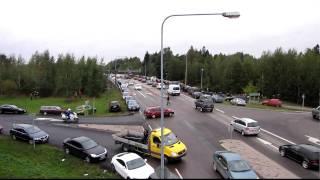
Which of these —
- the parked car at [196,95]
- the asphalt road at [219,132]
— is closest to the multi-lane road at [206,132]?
the asphalt road at [219,132]

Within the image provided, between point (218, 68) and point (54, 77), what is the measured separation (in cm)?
4769

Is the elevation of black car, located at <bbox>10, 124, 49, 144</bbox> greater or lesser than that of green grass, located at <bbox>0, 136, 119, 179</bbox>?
greater

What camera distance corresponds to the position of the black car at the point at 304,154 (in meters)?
27.2

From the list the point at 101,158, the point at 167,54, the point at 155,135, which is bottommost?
the point at 101,158

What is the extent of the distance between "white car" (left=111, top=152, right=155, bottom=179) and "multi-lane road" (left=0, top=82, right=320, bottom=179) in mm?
2349

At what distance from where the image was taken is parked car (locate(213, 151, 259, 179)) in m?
23.0

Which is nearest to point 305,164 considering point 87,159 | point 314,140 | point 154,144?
point 314,140

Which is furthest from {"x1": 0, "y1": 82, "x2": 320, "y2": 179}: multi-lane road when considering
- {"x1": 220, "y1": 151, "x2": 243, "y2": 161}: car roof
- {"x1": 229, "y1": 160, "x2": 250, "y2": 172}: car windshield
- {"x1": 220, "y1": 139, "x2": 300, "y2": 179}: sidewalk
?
{"x1": 229, "y1": 160, "x2": 250, "y2": 172}: car windshield

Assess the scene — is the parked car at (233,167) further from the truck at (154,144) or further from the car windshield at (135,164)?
the car windshield at (135,164)

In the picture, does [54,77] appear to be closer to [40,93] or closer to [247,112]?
[40,93]

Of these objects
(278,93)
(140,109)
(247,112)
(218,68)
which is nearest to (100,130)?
(140,109)

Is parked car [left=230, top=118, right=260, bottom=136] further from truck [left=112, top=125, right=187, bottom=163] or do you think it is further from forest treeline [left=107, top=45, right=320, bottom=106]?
forest treeline [left=107, top=45, right=320, bottom=106]

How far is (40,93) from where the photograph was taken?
279 ft

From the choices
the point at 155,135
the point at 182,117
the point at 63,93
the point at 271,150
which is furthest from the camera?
the point at 63,93
